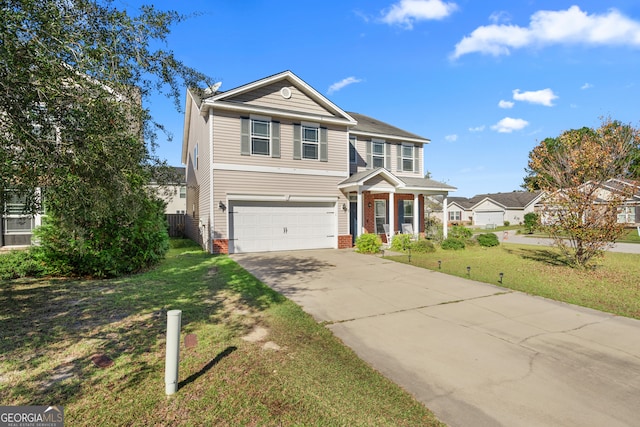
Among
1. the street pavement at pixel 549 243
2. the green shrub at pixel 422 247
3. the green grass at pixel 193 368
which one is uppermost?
the green shrub at pixel 422 247

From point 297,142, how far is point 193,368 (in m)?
11.9

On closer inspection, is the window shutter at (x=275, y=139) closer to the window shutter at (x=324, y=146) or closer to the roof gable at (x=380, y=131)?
the window shutter at (x=324, y=146)

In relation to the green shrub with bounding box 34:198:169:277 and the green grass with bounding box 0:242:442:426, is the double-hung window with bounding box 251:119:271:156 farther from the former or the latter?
the green grass with bounding box 0:242:442:426

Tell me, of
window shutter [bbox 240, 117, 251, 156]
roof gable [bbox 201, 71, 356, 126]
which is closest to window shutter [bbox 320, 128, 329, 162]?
roof gable [bbox 201, 71, 356, 126]

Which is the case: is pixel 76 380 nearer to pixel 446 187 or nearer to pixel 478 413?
pixel 478 413

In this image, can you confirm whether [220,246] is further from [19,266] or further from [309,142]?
[309,142]

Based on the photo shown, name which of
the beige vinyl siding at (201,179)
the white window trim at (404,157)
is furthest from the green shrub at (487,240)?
the beige vinyl siding at (201,179)

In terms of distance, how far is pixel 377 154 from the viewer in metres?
17.5

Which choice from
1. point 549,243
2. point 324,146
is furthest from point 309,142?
point 549,243

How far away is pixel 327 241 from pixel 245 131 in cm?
632

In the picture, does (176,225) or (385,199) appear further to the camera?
(176,225)

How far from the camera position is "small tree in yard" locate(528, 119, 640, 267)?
29.9 feet

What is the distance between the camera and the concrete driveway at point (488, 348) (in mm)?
2969

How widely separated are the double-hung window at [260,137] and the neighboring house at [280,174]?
0.04 meters
